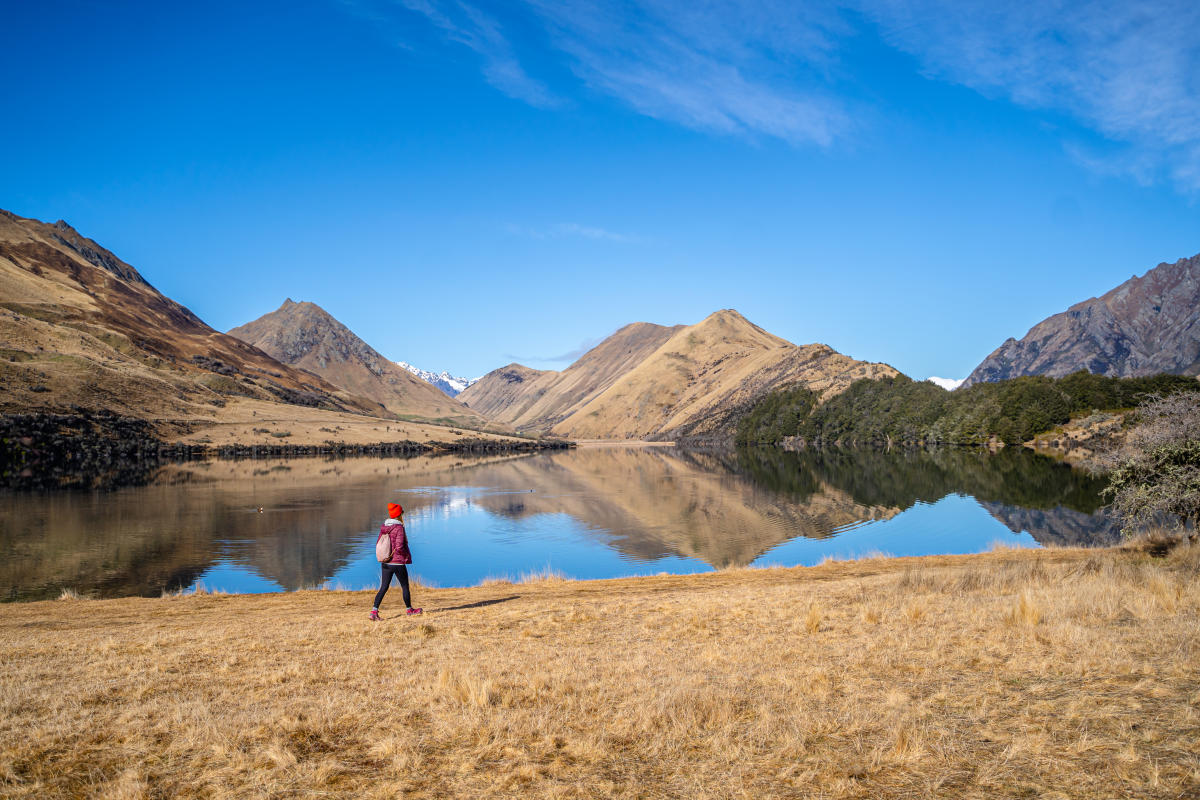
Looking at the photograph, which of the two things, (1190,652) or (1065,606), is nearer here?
(1190,652)

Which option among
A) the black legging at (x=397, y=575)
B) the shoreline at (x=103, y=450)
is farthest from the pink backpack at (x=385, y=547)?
the shoreline at (x=103, y=450)

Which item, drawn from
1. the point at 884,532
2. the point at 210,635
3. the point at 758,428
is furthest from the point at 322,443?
the point at 210,635

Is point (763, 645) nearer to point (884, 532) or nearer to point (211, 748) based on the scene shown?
point (211, 748)

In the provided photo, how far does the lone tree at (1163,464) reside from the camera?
900 inches

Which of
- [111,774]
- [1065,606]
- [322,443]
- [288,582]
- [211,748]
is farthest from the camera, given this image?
[322,443]

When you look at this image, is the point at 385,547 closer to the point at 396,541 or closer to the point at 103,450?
the point at 396,541

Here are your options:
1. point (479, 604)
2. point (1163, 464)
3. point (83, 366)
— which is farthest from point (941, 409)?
point (83, 366)

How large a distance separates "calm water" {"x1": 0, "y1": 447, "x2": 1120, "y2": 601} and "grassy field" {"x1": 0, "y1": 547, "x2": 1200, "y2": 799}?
15.1m

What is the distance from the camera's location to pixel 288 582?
27.8 meters

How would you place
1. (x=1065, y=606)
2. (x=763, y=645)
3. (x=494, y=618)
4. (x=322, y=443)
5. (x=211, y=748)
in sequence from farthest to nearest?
(x=322, y=443) → (x=494, y=618) → (x=1065, y=606) → (x=763, y=645) → (x=211, y=748)

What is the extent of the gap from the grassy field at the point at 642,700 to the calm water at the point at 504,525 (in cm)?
1514

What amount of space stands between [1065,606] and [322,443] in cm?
14241

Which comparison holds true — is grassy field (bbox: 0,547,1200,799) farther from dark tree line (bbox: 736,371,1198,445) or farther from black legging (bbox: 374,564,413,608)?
dark tree line (bbox: 736,371,1198,445)

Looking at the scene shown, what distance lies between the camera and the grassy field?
709cm
